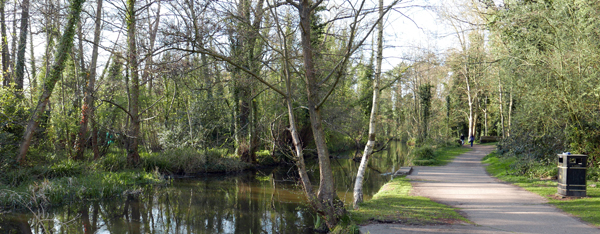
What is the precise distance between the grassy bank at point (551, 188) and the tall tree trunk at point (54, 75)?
15786 millimetres

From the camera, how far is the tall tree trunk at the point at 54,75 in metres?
13.0

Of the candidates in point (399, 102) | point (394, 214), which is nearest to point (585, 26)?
point (394, 214)

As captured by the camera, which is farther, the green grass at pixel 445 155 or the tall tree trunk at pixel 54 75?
the green grass at pixel 445 155

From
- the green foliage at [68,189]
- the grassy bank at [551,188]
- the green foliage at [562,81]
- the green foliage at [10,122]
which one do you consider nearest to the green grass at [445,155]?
the grassy bank at [551,188]

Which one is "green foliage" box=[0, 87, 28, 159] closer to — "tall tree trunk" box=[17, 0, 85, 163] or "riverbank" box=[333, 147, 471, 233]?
"tall tree trunk" box=[17, 0, 85, 163]

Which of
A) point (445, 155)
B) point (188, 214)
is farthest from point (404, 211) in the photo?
point (445, 155)

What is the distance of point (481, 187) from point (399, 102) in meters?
35.6

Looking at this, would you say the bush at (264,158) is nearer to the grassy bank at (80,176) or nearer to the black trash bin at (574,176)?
the grassy bank at (80,176)

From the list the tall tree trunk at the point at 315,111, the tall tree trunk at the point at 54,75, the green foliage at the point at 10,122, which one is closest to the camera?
the tall tree trunk at the point at 315,111

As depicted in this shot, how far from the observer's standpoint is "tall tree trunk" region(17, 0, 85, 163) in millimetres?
13000

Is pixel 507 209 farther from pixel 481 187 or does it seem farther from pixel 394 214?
pixel 481 187

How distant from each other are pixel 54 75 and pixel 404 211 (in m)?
13.1

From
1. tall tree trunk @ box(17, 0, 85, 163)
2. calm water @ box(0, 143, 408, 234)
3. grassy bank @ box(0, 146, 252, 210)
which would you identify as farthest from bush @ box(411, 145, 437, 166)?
tall tree trunk @ box(17, 0, 85, 163)

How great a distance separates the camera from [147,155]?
1772cm
